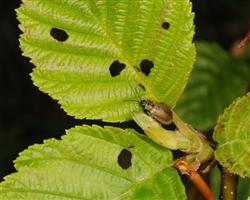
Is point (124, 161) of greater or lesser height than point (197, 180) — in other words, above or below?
above

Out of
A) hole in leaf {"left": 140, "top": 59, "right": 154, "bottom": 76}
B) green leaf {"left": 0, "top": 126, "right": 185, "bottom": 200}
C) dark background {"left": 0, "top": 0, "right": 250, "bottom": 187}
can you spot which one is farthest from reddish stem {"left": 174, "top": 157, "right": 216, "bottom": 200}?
dark background {"left": 0, "top": 0, "right": 250, "bottom": 187}

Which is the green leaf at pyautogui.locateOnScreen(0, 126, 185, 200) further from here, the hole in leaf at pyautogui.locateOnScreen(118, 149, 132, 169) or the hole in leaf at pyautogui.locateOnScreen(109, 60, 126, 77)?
the hole in leaf at pyautogui.locateOnScreen(109, 60, 126, 77)

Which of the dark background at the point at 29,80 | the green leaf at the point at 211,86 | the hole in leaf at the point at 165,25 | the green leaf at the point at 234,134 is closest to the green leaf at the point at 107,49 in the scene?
the hole in leaf at the point at 165,25

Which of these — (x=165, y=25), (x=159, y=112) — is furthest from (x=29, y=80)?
(x=159, y=112)

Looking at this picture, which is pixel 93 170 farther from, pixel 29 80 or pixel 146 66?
pixel 29 80

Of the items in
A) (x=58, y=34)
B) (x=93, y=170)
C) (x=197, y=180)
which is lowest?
(x=197, y=180)
